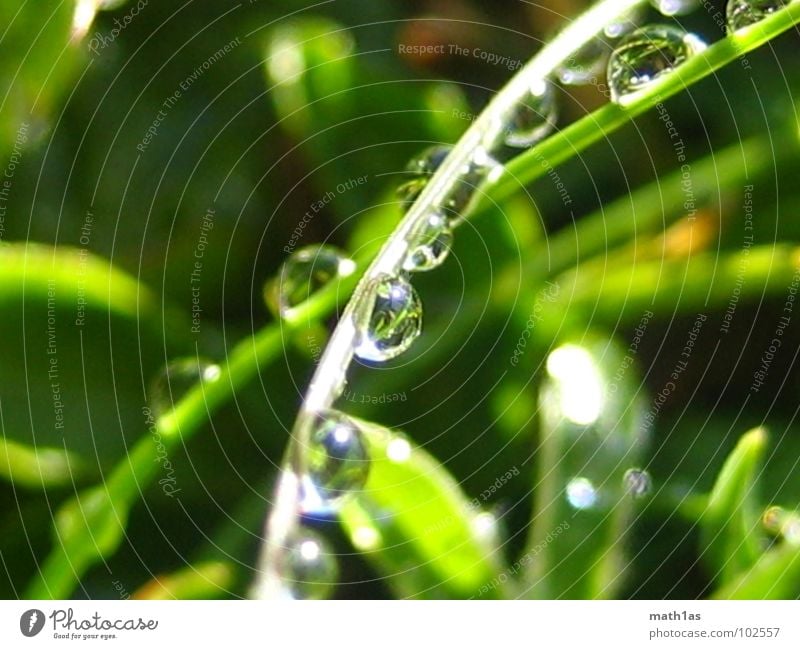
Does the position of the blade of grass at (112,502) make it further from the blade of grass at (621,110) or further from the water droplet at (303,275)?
the blade of grass at (621,110)

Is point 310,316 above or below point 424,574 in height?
above

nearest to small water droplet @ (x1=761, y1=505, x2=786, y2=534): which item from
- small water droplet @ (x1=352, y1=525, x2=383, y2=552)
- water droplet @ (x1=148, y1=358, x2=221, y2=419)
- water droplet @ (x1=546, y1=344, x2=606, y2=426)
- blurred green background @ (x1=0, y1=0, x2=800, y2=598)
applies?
blurred green background @ (x1=0, y1=0, x2=800, y2=598)

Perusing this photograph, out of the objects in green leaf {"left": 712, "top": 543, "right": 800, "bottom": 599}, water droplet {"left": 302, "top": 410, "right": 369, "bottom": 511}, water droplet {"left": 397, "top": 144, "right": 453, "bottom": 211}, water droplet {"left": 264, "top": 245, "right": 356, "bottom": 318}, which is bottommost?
green leaf {"left": 712, "top": 543, "right": 800, "bottom": 599}

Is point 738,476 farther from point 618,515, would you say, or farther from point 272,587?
point 272,587

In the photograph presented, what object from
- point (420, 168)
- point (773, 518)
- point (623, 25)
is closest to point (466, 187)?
point (420, 168)

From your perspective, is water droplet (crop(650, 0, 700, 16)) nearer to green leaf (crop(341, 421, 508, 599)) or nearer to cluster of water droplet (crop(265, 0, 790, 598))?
cluster of water droplet (crop(265, 0, 790, 598))

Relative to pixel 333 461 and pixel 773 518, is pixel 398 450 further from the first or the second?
pixel 773 518

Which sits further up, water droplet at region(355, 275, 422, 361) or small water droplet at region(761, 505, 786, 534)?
water droplet at region(355, 275, 422, 361)

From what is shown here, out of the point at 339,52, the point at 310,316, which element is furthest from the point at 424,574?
the point at 339,52
